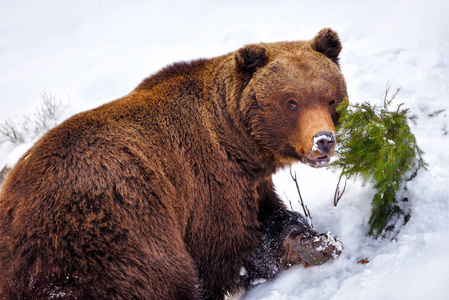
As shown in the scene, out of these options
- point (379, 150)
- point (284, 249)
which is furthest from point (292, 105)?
point (284, 249)

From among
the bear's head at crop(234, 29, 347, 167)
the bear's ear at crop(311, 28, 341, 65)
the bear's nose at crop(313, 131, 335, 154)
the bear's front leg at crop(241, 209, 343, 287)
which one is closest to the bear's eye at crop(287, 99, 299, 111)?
the bear's head at crop(234, 29, 347, 167)

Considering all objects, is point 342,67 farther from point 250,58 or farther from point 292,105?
point 292,105

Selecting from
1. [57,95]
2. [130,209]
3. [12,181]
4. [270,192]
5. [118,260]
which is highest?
[57,95]

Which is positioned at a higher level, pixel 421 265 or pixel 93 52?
pixel 93 52

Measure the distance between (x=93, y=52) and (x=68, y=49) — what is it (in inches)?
42.8

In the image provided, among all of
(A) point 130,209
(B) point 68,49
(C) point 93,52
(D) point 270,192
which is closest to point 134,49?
(C) point 93,52

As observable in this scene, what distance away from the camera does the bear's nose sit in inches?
133

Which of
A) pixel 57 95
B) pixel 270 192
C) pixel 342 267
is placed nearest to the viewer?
pixel 342 267

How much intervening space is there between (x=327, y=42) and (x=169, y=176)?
2.06m

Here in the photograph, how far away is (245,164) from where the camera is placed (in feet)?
13.0

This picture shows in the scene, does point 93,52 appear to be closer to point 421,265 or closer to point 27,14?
point 27,14

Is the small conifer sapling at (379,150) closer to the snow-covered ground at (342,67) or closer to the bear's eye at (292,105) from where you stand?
the snow-covered ground at (342,67)

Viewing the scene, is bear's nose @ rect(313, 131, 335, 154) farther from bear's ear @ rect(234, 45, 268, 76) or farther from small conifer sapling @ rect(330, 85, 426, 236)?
bear's ear @ rect(234, 45, 268, 76)

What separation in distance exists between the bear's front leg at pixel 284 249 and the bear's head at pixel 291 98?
703 mm
